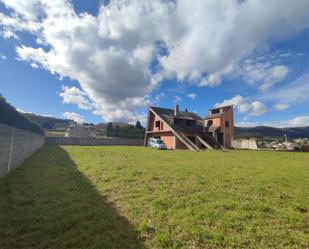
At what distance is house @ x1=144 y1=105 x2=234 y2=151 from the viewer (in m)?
30.5

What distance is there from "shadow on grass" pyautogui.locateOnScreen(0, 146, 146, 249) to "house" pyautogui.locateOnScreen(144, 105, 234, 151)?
23896 millimetres

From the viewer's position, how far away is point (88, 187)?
6.46 meters

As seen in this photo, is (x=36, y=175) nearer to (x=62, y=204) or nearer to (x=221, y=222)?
(x=62, y=204)

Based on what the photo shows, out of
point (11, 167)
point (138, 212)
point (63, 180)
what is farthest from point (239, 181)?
point (11, 167)

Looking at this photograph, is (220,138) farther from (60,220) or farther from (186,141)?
(60,220)

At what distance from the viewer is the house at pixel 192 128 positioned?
100ft

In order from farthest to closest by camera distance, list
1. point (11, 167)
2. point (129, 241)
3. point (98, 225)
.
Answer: point (11, 167)
point (98, 225)
point (129, 241)

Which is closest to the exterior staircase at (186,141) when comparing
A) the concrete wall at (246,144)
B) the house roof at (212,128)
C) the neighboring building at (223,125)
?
the house roof at (212,128)

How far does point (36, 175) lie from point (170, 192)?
18.9 ft

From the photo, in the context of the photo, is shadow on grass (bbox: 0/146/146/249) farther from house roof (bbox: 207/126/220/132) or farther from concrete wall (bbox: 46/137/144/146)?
concrete wall (bbox: 46/137/144/146)

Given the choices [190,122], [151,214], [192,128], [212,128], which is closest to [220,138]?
[212,128]

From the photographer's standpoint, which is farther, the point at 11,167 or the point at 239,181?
the point at 11,167

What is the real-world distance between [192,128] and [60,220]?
30895 mm

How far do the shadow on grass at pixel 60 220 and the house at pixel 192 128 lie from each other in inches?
941
